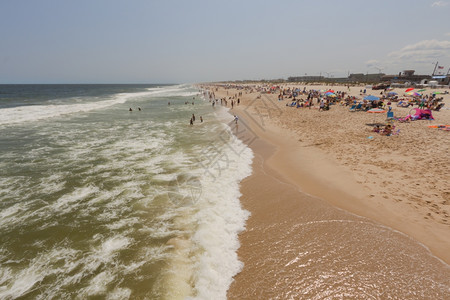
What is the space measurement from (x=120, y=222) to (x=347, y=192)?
33.7ft

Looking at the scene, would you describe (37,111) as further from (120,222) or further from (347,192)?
(347,192)

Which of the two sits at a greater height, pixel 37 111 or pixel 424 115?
pixel 424 115

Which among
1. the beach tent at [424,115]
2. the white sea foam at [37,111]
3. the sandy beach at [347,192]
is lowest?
the white sea foam at [37,111]

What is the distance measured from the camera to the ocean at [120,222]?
5629mm

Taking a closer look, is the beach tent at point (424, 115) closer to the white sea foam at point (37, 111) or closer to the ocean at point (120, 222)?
the ocean at point (120, 222)

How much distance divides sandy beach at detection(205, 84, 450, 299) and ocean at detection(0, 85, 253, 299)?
3.04 feet

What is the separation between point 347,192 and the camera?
9.46 metres

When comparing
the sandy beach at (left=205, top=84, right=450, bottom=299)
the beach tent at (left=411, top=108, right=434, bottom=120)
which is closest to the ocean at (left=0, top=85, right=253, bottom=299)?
the sandy beach at (left=205, top=84, right=450, bottom=299)

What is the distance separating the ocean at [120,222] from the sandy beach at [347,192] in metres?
0.93

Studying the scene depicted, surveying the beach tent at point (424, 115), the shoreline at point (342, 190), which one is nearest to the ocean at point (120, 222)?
the shoreline at point (342, 190)

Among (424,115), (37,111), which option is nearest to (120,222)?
(424,115)

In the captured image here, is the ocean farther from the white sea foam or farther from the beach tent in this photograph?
the white sea foam

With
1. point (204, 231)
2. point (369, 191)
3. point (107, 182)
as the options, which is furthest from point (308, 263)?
point (107, 182)

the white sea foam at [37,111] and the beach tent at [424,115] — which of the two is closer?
the beach tent at [424,115]
